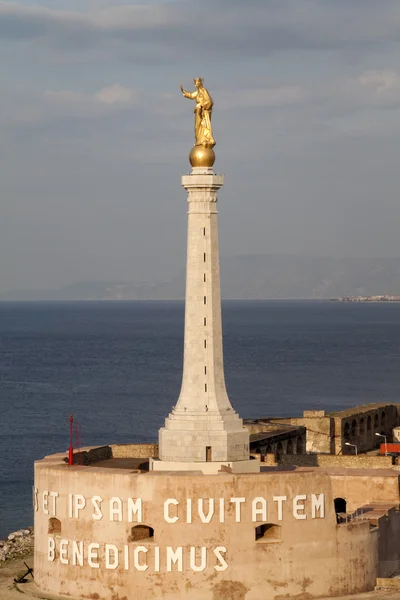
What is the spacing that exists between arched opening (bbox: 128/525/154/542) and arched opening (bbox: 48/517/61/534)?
3.41 m

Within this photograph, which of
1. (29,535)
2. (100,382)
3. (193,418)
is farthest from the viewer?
(100,382)

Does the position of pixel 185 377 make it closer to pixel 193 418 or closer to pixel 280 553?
pixel 193 418

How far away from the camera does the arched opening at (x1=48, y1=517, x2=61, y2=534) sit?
172 ft

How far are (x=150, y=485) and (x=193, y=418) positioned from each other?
4664 mm

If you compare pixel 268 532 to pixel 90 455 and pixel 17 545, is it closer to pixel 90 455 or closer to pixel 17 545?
pixel 90 455

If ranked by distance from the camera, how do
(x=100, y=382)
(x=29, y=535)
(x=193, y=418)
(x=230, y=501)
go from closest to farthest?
(x=230, y=501), (x=193, y=418), (x=29, y=535), (x=100, y=382)

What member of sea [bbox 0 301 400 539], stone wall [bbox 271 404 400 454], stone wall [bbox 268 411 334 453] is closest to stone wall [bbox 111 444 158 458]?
sea [bbox 0 301 400 539]

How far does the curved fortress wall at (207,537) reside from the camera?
49.4 metres

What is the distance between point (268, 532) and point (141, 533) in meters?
4.32

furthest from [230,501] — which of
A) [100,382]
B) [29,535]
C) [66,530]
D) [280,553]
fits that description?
[100,382]

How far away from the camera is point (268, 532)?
50531 millimetres

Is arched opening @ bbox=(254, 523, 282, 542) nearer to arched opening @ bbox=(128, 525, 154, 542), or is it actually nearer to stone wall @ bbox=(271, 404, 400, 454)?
arched opening @ bbox=(128, 525, 154, 542)

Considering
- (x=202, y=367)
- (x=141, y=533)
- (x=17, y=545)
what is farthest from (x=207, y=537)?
(x=17, y=545)

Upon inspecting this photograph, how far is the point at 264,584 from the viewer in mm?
49625
